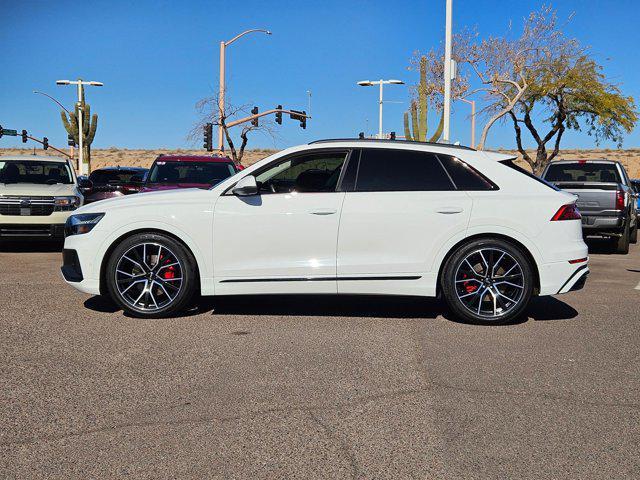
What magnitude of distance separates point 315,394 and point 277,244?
2371mm

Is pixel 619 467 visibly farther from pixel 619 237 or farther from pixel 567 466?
pixel 619 237

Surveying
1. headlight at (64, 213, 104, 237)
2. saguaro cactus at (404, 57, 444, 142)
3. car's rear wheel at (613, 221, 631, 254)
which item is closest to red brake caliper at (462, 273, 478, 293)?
headlight at (64, 213, 104, 237)

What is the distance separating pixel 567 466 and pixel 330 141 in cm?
432

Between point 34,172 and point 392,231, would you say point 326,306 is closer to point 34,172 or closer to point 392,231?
point 392,231

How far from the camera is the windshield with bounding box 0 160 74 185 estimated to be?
13.9 m

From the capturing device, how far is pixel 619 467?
11.5 ft

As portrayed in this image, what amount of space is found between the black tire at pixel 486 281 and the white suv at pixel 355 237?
1cm

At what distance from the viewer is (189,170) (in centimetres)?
1226

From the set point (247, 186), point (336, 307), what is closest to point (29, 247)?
point (336, 307)

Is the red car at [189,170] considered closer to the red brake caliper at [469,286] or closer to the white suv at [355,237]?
the white suv at [355,237]

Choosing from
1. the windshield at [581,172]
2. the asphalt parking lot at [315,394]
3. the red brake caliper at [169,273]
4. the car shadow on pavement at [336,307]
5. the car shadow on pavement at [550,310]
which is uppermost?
the windshield at [581,172]

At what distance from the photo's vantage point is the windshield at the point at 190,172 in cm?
1203

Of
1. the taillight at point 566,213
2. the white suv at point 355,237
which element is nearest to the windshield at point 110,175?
the white suv at point 355,237

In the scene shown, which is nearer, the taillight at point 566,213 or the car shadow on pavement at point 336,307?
the taillight at point 566,213
